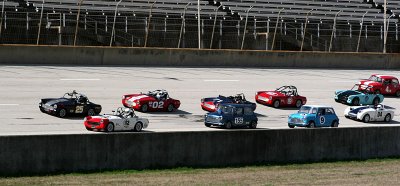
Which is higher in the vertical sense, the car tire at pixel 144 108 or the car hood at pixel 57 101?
the car hood at pixel 57 101

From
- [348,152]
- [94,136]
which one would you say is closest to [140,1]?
[348,152]

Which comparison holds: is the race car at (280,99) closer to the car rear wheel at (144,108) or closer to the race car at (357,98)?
the race car at (357,98)

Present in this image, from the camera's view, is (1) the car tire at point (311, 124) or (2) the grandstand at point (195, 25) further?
(2) the grandstand at point (195, 25)

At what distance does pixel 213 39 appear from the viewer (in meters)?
50.9

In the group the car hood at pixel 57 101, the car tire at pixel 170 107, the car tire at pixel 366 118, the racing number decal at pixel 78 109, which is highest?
the car hood at pixel 57 101

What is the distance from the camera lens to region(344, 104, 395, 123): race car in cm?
3344

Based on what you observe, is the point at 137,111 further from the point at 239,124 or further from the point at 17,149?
the point at 17,149

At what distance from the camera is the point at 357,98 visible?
123ft

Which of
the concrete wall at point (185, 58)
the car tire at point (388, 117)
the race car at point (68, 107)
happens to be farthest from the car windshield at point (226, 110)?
the concrete wall at point (185, 58)

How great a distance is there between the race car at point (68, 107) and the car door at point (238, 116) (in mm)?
4914

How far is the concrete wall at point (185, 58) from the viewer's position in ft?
134

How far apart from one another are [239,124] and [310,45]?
88.9ft

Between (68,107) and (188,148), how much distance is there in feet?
24.0

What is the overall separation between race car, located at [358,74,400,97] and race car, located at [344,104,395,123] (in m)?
5.94
